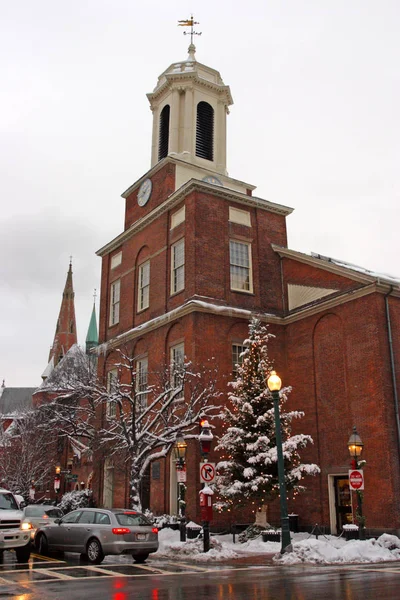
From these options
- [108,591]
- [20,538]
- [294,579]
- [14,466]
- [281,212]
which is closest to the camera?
[108,591]

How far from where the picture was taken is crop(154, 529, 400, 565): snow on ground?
1673cm

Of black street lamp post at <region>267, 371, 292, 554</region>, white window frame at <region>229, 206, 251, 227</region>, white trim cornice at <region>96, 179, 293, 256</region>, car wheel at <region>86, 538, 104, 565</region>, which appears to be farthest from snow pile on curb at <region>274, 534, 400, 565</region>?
white trim cornice at <region>96, 179, 293, 256</region>

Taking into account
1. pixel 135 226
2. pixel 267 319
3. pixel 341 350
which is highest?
pixel 135 226

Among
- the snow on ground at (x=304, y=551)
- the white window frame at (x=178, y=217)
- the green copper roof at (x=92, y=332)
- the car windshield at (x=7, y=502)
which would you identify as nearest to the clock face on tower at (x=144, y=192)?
the white window frame at (x=178, y=217)

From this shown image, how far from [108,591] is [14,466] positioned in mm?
47892

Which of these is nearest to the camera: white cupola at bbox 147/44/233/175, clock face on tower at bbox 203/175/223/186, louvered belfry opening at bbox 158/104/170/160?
clock face on tower at bbox 203/175/223/186

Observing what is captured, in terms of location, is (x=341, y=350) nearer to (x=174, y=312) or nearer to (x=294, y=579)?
(x=174, y=312)

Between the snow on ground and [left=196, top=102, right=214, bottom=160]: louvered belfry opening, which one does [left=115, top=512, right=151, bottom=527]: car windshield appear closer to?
the snow on ground

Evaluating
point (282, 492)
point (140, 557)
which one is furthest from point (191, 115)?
point (140, 557)

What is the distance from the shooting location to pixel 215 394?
25.5 meters

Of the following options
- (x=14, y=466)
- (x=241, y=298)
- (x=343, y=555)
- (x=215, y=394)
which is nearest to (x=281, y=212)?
(x=241, y=298)

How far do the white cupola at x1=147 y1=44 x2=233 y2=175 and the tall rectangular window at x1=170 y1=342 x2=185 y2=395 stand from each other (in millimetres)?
10867

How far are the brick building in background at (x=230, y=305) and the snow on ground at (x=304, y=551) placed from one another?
11.6ft

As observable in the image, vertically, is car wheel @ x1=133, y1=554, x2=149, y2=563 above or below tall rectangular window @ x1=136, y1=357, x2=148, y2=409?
below
